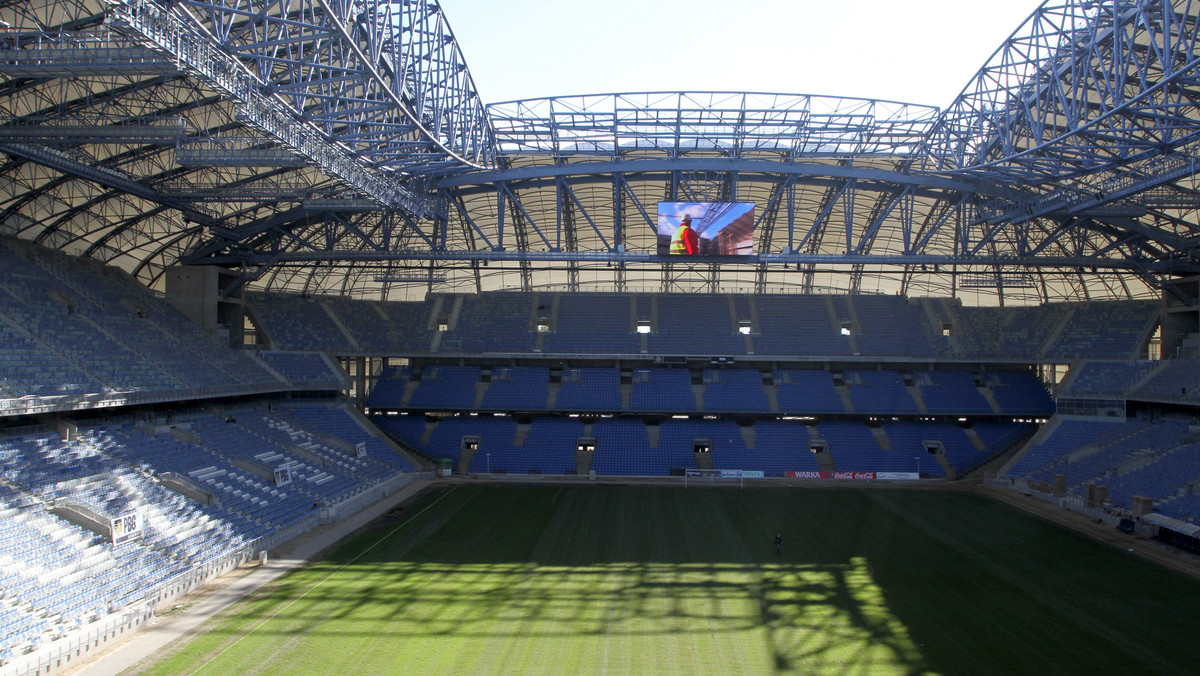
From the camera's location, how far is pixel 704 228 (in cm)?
3612

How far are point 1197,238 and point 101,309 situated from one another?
51.0 meters

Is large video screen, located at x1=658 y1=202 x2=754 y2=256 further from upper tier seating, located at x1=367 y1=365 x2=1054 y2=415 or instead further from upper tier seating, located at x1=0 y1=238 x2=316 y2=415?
upper tier seating, located at x1=0 y1=238 x2=316 y2=415

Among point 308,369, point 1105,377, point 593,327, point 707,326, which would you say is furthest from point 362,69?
point 1105,377

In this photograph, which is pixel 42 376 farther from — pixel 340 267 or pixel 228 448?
pixel 340 267

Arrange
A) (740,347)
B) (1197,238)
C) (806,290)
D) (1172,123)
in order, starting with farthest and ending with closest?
Answer: (806,290) → (740,347) → (1197,238) → (1172,123)

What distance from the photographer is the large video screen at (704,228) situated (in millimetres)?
36062

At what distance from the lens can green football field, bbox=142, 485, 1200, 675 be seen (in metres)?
16.5

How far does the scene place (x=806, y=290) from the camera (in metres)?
52.6

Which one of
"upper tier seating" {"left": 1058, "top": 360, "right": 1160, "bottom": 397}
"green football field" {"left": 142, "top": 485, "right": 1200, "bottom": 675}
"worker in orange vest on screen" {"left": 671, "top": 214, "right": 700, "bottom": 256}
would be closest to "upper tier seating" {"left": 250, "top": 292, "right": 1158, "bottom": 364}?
"upper tier seating" {"left": 1058, "top": 360, "right": 1160, "bottom": 397}

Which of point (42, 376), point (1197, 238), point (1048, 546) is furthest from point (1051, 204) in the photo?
point (42, 376)

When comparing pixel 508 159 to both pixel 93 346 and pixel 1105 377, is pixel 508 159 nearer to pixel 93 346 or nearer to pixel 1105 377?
pixel 93 346

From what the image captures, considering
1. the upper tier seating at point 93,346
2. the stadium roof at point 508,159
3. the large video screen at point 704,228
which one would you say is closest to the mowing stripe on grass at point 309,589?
the upper tier seating at point 93,346

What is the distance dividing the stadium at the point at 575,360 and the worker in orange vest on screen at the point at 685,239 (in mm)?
217

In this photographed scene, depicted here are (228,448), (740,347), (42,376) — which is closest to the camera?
(42,376)
